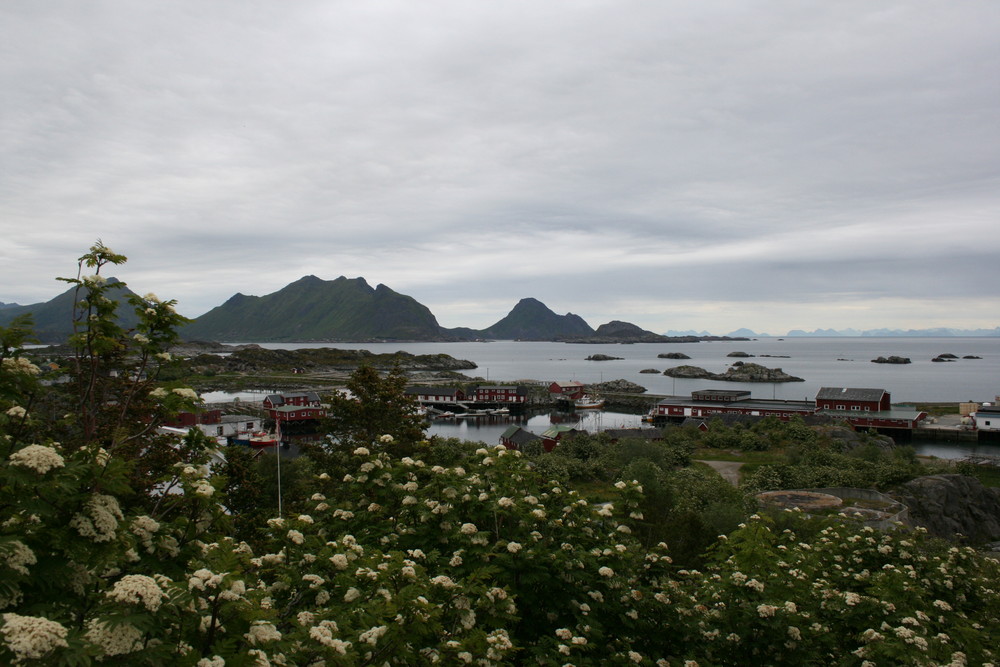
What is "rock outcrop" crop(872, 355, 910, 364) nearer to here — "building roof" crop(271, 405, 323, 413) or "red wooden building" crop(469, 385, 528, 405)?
"red wooden building" crop(469, 385, 528, 405)

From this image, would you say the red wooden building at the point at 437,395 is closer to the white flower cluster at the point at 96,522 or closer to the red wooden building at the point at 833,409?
the red wooden building at the point at 833,409

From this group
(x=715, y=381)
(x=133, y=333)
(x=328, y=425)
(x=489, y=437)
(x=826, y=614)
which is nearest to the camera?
(x=133, y=333)

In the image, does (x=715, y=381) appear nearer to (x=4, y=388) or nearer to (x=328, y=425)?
(x=328, y=425)

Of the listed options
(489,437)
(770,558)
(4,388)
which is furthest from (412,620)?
(489,437)

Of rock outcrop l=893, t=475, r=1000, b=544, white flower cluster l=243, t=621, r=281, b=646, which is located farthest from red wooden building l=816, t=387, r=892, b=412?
white flower cluster l=243, t=621, r=281, b=646

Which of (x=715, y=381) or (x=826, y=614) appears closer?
(x=826, y=614)

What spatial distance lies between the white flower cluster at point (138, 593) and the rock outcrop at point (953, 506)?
2358 centimetres

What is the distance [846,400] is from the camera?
55.9 meters

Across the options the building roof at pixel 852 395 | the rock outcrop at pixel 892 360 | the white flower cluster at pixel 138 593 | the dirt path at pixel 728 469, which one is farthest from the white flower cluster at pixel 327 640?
the rock outcrop at pixel 892 360

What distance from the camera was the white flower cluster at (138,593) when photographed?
2.20 metres

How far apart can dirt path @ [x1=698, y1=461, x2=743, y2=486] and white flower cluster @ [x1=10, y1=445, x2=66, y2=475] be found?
91.5 feet

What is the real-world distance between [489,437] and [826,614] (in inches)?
1920

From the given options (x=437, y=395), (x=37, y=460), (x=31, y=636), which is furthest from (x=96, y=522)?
(x=437, y=395)

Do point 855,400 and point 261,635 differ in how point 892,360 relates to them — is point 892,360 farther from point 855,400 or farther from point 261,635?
point 261,635
